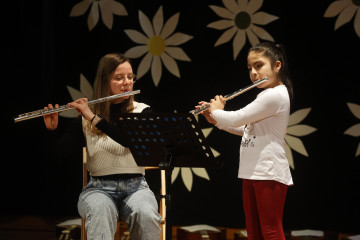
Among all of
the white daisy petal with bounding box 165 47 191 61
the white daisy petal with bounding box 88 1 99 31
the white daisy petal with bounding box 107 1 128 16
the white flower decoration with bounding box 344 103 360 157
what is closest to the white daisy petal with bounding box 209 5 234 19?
the white daisy petal with bounding box 165 47 191 61

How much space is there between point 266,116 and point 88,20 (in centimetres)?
213

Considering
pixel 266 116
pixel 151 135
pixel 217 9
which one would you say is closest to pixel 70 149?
pixel 151 135

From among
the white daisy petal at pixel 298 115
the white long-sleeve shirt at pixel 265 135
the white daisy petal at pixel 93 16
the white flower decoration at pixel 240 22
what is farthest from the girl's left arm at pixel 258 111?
the white daisy petal at pixel 93 16

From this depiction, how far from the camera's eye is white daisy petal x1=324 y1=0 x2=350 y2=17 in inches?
130

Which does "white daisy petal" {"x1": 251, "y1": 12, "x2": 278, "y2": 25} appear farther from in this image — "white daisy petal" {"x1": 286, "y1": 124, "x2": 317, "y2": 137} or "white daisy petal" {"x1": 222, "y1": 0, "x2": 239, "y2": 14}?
"white daisy petal" {"x1": 286, "y1": 124, "x2": 317, "y2": 137}

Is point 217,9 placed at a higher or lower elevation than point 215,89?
higher

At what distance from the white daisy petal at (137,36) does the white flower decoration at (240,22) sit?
534 millimetres

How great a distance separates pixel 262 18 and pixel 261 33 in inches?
4.5

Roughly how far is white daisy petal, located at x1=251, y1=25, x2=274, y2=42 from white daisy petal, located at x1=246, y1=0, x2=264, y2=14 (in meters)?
0.12

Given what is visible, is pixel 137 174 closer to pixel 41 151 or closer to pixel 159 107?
pixel 159 107

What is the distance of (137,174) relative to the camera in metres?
2.42

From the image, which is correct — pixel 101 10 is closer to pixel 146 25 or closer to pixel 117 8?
pixel 117 8

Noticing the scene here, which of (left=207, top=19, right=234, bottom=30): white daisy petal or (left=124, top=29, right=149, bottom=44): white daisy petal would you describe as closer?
(left=207, top=19, right=234, bottom=30): white daisy petal

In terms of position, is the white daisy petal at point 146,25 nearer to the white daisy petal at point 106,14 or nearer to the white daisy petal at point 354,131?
the white daisy petal at point 106,14
